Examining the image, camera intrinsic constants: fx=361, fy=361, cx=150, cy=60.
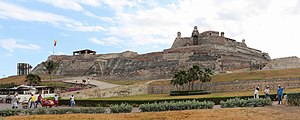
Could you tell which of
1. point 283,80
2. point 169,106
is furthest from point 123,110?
point 283,80

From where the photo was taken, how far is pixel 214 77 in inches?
2411

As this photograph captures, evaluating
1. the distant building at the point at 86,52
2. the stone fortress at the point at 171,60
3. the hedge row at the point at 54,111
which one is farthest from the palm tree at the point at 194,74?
the distant building at the point at 86,52

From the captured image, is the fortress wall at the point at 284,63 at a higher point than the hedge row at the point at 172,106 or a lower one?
higher

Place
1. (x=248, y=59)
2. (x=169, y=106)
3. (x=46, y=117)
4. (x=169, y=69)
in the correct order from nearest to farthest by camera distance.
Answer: (x=46, y=117)
(x=169, y=106)
(x=169, y=69)
(x=248, y=59)

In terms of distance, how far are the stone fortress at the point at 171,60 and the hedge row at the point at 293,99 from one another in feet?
171

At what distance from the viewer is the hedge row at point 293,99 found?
23281mm

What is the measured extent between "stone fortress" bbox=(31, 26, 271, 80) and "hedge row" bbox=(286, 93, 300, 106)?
52033 millimetres

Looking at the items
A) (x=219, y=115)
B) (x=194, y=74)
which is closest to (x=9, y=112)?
(x=219, y=115)

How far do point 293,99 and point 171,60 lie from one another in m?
65.2

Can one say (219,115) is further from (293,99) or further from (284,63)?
(284,63)

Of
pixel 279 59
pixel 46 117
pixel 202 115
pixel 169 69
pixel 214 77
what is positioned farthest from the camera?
pixel 169 69

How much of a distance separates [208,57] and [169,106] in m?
59.1

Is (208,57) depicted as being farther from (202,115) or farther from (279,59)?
(202,115)

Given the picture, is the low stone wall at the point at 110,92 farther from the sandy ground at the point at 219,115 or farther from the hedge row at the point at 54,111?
the sandy ground at the point at 219,115
